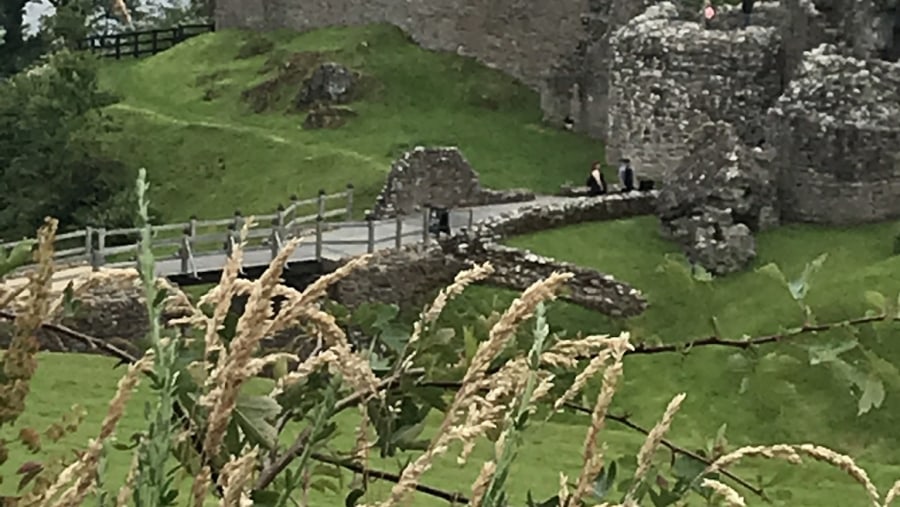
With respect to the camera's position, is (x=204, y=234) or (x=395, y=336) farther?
(x=204, y=234)

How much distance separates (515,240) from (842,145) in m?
5.25

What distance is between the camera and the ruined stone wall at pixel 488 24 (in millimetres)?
43188

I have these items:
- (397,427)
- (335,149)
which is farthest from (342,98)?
(397,427)

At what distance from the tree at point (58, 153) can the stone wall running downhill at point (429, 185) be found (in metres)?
9.69

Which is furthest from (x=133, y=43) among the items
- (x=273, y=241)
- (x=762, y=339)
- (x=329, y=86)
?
(x=762, y=339)

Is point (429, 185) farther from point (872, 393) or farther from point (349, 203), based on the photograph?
point (872, 393)

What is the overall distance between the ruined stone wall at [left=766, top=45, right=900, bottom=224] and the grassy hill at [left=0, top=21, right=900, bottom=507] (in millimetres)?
599

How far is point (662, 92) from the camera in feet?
97.6

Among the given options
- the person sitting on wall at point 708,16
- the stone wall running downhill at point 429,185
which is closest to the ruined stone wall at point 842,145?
the person sitting on wall at point 708,16

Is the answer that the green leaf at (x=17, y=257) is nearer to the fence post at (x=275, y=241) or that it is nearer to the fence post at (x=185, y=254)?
the fence post at (x=185, y=254)

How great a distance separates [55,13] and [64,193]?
668 inches

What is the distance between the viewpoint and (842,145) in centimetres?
2444

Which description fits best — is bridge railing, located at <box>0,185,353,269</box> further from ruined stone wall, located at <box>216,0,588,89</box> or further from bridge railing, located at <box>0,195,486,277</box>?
ruined stone wall, located at <box>216,0,588,89</box>

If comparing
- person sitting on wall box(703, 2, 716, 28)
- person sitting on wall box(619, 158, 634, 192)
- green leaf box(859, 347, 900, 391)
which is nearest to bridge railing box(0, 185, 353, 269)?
person sitting on wall box(619, 158, 634, 192)
